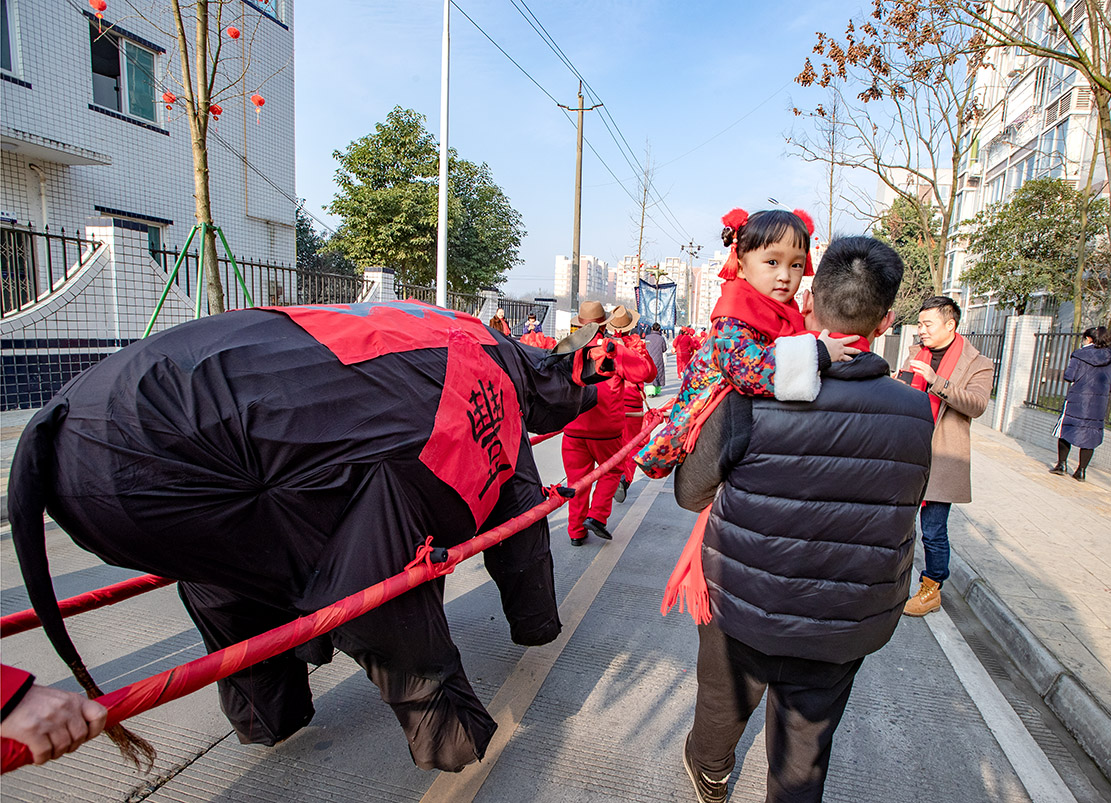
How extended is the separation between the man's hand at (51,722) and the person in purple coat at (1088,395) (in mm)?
8955

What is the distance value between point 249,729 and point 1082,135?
24.5m

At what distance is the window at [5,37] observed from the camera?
376 inches

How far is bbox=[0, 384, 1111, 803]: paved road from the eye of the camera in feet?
7.20

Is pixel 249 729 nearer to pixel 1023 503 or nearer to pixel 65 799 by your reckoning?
pixel 65 799

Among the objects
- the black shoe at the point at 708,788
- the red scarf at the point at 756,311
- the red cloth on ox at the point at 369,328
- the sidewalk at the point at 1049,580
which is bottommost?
the sidewalk at the point at 1049,580

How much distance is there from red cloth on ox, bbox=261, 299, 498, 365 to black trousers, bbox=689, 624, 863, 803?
4.11 ft

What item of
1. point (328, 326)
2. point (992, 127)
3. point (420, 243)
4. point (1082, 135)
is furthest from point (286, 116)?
point (992, 127)

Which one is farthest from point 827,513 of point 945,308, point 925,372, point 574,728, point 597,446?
point 597,446

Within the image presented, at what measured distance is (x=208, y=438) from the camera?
1.53m

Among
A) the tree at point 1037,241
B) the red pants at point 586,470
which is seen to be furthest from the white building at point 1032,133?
the red pants at point 586,470

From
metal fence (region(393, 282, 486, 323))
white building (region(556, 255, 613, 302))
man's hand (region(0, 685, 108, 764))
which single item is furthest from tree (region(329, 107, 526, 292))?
white building (region(556, 255, 613, 302))

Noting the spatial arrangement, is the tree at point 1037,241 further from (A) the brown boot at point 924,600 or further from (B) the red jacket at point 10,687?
(B) the red jacket at point 10,687

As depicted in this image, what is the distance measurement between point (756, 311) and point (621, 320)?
11.0 feet

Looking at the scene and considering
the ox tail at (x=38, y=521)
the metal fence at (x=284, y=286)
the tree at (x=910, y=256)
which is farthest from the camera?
the tree at (x=910, y=256)
